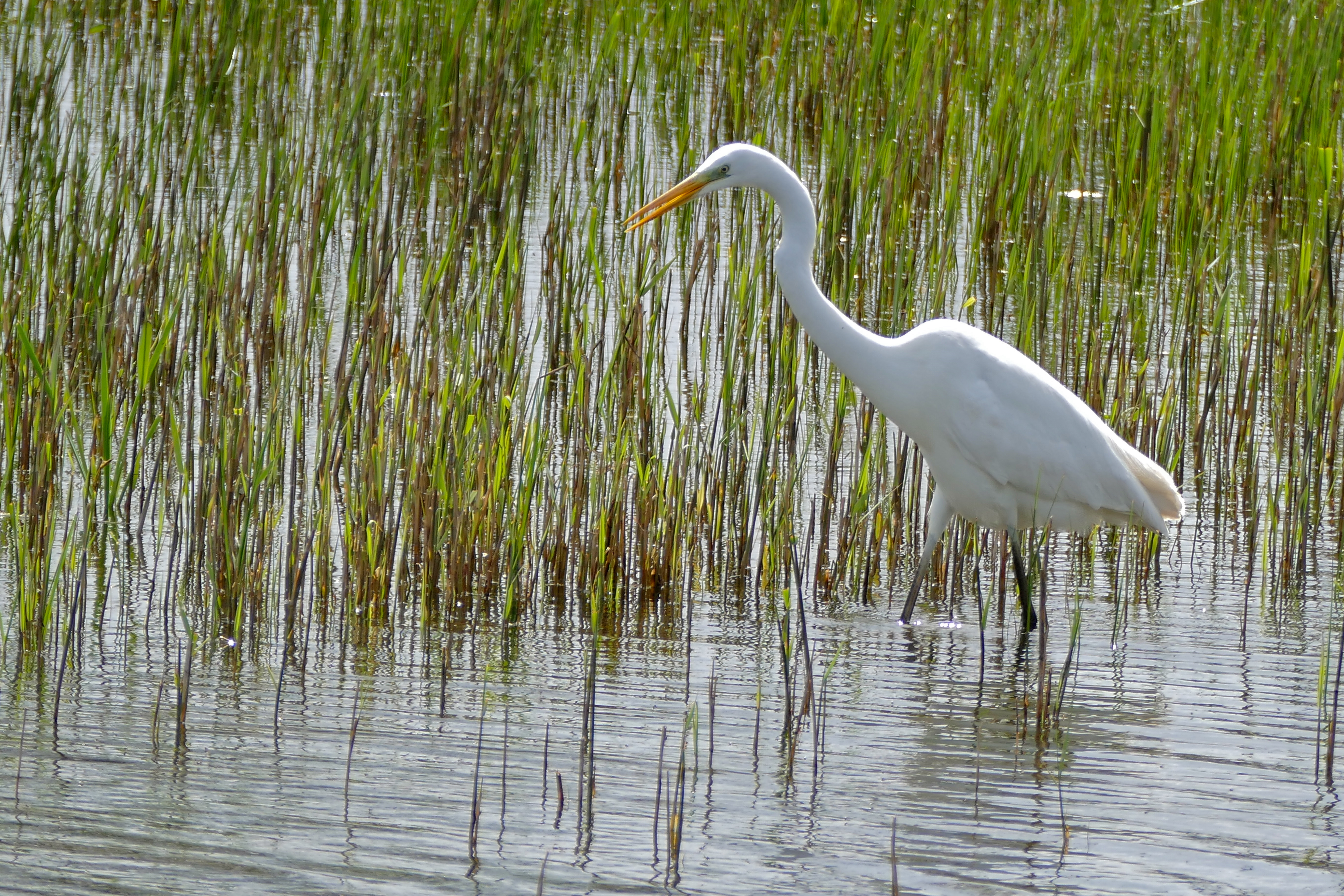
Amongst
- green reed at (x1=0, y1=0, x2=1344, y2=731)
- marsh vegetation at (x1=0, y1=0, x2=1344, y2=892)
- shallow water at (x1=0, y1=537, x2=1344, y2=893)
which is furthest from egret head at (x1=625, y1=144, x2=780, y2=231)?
shallow water at (x1=0, y1=537, x2=1344, y2=893)

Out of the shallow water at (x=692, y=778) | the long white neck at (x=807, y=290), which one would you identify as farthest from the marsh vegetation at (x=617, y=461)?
the long white neck at (x=807, y=290)

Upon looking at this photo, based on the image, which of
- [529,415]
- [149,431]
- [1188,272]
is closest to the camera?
[149,431]

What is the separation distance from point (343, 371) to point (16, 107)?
380 cm

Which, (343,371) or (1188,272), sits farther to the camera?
(1188,272)

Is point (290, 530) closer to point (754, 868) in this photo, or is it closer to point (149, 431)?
point (149, 431)

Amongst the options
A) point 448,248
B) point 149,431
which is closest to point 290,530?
point 149,431

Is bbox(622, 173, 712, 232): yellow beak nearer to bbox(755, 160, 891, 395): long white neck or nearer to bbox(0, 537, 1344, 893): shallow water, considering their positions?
bbox(755, 160, 891, 395): long white neck

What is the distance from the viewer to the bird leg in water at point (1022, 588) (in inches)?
165

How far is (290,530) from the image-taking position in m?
3.73

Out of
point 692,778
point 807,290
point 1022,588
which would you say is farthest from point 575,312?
point 692,778

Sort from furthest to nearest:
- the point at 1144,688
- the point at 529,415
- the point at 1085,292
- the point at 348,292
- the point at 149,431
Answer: the point at 1085,292 < the point at 529,415 < the point at 348,292 < the point at 149,431 < the point at 1144,688

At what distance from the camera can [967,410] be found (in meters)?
4.34

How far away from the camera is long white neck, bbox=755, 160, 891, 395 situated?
14.2ft

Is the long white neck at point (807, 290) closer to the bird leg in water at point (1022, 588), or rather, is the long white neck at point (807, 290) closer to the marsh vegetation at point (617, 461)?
the marsh vegetation at point (617, 461)
